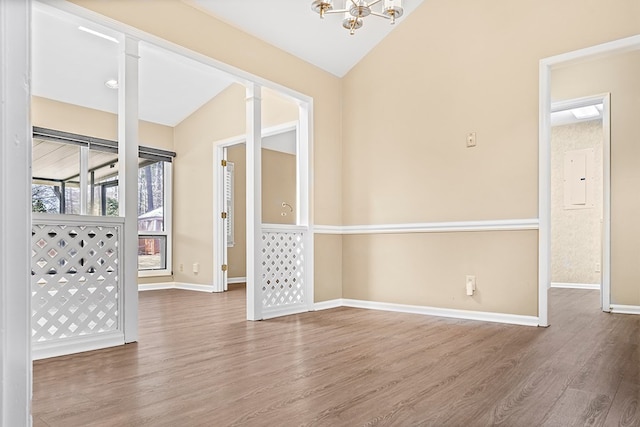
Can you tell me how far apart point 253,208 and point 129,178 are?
3.87 ft

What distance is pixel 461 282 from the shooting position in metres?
3.83

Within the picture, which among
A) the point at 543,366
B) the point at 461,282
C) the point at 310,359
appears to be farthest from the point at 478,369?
the point at 461,282

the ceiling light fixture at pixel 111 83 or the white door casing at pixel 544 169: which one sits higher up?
the ceiling light fixture at pixel 111 83

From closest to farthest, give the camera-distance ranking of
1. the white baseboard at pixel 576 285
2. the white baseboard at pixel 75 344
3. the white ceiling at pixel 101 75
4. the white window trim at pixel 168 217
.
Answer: the white baseboard at pixel 75 344 < the white ceiling at pixel 101 75 < the white baseboard at pixel 576 285 < the white window trim at pixel 168 217

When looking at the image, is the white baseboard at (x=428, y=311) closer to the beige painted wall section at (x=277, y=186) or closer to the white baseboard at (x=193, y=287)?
the white baseboard at (x=193, y=287)

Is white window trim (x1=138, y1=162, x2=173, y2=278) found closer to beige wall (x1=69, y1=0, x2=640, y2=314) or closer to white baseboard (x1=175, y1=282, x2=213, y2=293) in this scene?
white baseboard (x1=175, y1=282, x2=213, y2=293)

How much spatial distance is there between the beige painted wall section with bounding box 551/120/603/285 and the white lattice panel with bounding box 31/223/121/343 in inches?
246

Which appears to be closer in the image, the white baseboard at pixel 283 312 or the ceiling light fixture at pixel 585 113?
the white baseboard at pixel 283 312

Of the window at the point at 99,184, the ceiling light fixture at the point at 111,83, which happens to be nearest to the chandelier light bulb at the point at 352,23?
the ceiling light fixture at the point at 111,83

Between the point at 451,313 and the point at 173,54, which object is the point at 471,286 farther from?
the point at 173,54

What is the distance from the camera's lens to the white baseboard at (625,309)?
4074 mm

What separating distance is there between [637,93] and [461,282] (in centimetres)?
256

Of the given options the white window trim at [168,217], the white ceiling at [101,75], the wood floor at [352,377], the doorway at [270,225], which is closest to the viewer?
the wood floor at [352,377]

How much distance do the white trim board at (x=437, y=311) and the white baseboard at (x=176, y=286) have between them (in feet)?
7.36
